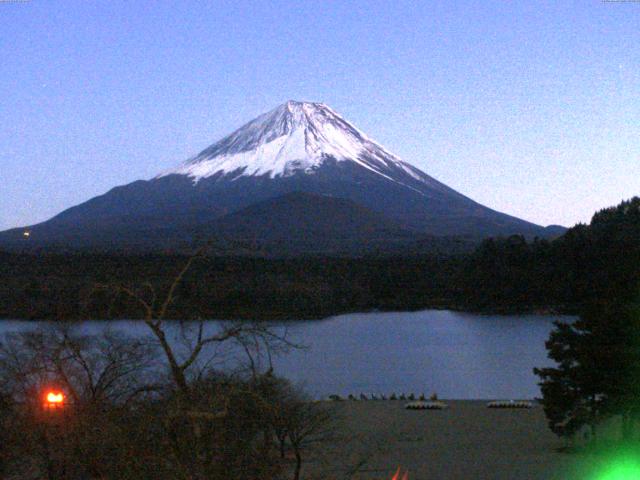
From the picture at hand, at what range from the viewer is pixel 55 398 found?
5652 millimetres

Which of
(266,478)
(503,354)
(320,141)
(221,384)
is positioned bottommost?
(503,354)

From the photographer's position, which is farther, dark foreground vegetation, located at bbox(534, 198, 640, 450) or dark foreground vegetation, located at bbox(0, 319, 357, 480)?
dark foreground vegetation, located at bbox(534, 198, 640, 450)

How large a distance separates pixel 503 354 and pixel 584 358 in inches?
783

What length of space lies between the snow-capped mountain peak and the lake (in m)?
64.7

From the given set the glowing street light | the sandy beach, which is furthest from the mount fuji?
the glowing street light

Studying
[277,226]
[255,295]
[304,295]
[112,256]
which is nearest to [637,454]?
[255,295]

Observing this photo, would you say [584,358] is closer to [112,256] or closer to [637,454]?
[637,454]

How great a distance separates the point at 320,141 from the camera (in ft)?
359

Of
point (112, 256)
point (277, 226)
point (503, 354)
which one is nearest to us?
point (503, 354)

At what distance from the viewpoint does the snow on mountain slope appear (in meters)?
108

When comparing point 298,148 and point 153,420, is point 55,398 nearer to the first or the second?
point 153,420

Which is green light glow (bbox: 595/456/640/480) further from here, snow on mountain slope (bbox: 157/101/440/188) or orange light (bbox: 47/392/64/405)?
snow on mountain slope (bbox: 157/101/440/188)

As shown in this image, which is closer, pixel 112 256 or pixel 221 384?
pixel 221 384

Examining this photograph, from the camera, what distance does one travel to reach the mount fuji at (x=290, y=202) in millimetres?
81312
